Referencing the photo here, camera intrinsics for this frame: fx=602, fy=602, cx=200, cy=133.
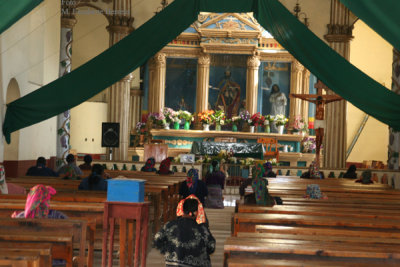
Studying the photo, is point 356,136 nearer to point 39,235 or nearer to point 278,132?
point 278,132

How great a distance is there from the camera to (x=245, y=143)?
1902cm

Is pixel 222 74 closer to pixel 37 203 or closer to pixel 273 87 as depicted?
pixel 273 87

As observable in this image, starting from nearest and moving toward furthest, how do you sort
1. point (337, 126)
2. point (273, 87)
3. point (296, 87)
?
1. point (337, 126)
2. point (296, 87)
3. point (273, 87)

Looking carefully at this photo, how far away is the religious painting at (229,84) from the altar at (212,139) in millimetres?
1624

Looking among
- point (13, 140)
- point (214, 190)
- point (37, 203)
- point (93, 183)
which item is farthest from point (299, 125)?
point (37, 203)

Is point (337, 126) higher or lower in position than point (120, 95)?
lower

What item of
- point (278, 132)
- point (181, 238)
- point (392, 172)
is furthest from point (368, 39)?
point (181, 238)

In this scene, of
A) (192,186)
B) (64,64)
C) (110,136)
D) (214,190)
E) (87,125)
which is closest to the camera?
(192,186)

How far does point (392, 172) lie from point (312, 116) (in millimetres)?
6988

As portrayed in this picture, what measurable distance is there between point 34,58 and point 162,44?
200 inches

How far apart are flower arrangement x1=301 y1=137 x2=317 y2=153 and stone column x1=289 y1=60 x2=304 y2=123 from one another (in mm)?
927

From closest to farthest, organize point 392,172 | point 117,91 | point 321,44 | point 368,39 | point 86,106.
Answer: point 321,44 → point 392,172 → point 117,91 → point 86,106 → point 368,39

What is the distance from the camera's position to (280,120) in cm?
2053

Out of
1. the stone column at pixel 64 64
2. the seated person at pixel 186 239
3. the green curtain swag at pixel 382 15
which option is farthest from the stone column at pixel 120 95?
the seated person at pixel 186 239
